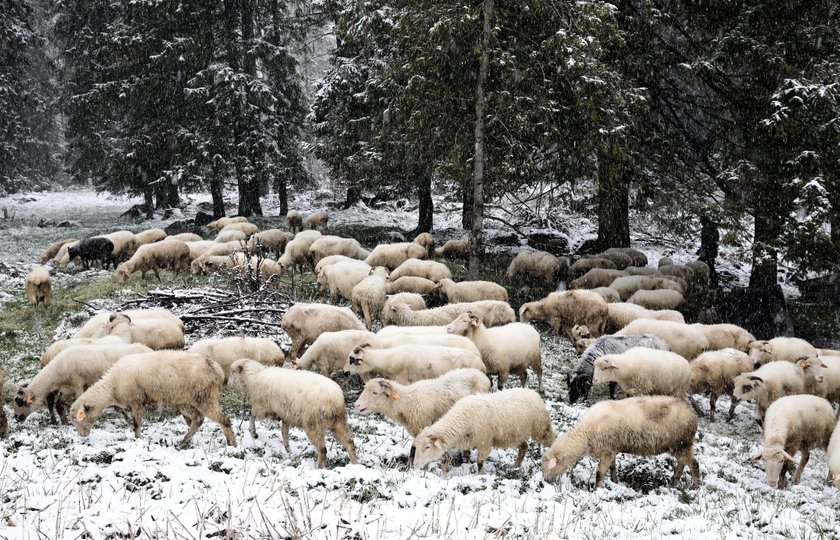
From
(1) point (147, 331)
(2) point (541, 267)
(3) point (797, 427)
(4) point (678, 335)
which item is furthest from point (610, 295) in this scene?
(1) point (147, 331)

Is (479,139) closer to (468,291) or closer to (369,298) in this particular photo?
(468,291)

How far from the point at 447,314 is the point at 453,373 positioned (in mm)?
3812

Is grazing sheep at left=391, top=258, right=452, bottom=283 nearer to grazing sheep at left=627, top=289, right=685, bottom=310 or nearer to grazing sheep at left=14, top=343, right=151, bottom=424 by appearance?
grazing sheep at left=627, top=289, right=685, bottom=310

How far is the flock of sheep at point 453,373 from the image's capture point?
265 inches

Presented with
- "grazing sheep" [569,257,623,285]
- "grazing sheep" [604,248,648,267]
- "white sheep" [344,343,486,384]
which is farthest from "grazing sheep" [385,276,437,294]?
"grazing sheep" [604,248,648,267]

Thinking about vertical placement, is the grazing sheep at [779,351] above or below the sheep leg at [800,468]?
above

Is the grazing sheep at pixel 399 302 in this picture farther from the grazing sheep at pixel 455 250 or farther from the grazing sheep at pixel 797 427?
the grazing sheep at pixel 455 250

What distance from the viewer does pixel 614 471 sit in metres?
6.97

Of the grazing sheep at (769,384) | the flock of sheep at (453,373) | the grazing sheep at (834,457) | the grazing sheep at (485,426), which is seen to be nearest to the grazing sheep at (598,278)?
the flock of sheep at (453,373)

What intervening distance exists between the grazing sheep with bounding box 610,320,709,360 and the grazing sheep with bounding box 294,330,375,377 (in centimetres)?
484

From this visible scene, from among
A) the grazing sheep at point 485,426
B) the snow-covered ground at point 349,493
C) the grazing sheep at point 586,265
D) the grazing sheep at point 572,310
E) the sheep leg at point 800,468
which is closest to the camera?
the snow-covered ground at point 349,493

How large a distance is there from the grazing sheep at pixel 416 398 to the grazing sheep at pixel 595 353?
2672 mm

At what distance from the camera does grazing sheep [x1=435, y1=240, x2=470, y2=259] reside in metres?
20.6

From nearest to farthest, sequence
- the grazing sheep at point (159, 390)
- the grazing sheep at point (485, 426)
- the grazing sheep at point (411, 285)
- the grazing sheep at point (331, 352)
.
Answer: the grazing sheep at point (485, 426) < the grazing sheep at point (159, 390) < the grazing sheep at point (331, 352) < the grazing sheep at point (411, 285)
